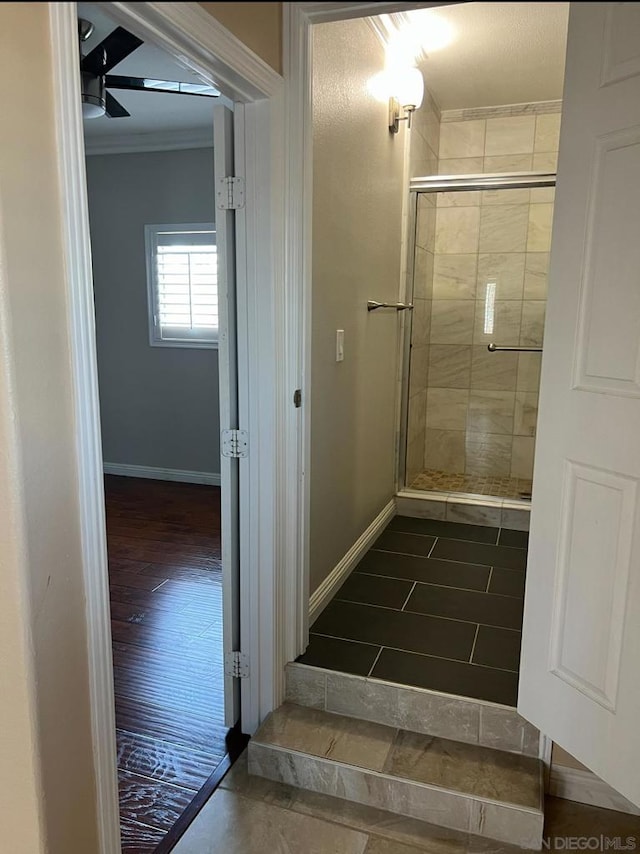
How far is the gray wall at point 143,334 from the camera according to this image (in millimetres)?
4516

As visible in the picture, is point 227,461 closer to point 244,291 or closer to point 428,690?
point 244,291

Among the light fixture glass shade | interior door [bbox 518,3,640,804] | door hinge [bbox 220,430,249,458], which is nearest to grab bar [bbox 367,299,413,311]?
the light fixture glass shade

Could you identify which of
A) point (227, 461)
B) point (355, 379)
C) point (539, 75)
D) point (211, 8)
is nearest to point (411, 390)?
point (355, 379)

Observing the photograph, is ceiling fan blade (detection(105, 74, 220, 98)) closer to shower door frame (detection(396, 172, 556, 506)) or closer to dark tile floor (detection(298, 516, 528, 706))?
shower door frame (detection(396, 172, 556, 506))

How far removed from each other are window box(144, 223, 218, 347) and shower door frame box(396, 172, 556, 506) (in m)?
1.57

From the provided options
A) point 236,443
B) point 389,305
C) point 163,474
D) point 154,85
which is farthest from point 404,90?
point 163,474

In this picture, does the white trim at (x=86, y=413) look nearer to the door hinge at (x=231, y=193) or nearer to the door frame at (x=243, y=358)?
the door frame at (x=243, y=358)

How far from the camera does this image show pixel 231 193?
5.83ft

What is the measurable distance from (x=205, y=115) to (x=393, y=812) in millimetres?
3864

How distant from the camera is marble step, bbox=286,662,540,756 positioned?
1876mm

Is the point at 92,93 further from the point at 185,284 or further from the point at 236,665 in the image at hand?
the point at 236,665

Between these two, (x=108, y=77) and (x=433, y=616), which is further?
(x=108, y=77)

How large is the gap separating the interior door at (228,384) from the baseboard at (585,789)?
1.01 metres

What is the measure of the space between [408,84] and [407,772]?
2.74 m
